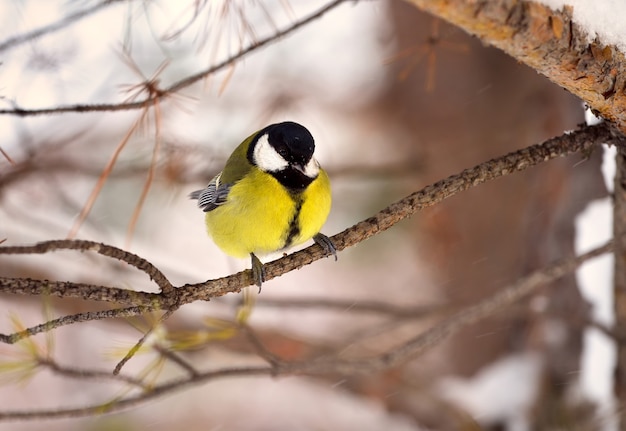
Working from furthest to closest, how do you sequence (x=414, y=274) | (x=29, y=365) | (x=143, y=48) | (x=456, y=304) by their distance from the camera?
(x=414, y=274) < (x=143, y=48) < (x=456, y=304) < (x=29, y=365)

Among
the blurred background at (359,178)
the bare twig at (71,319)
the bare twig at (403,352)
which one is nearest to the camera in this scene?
the bare twig at (71,319)

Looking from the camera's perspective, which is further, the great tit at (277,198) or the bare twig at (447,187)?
the great tit at (277,198)

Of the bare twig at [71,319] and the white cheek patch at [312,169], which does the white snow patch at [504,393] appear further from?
the bare twig at [71,319]

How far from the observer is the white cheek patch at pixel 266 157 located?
1.42m

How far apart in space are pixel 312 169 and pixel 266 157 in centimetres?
12

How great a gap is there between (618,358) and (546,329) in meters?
0.42

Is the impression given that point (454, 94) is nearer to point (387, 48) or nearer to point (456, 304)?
point (387, 48)

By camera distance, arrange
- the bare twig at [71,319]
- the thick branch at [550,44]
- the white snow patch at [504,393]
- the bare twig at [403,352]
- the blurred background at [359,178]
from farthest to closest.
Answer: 1. the white snow patch at [504,393]
2. the blurred background at [359,178]
3. the bare twig at [403,352]
4. the bare twig at [71,319]
5. the thick branch at [550,44]

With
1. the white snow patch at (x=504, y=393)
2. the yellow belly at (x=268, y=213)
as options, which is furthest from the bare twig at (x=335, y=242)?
the white snow patch at (x=504, y=393)

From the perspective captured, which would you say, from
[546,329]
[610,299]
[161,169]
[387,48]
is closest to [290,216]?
[161,169]

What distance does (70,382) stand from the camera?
11.6 feet

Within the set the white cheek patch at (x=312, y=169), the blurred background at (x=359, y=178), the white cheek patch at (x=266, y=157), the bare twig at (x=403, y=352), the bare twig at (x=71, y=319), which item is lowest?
the bare twig at (x=71, y=319)

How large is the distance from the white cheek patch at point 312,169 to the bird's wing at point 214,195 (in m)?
0.21

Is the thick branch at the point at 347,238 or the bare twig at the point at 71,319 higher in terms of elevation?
the thick branch at the point at 347,238
